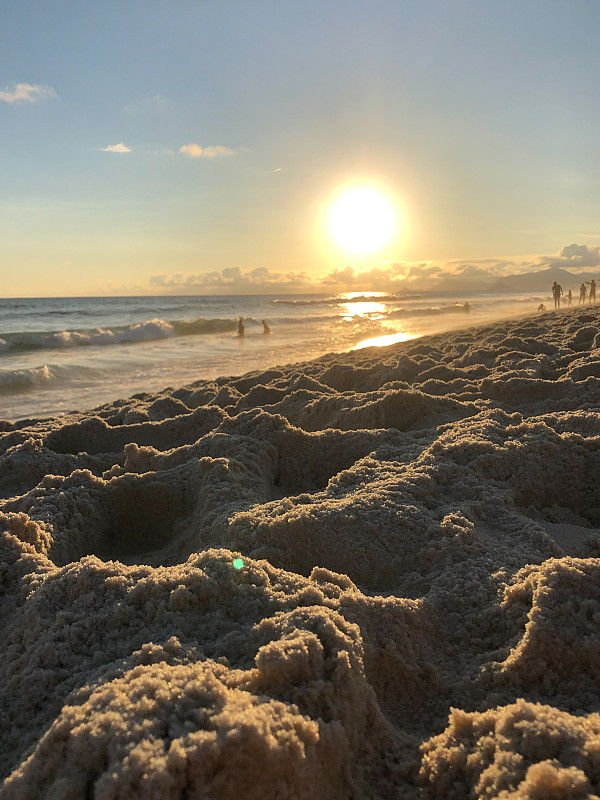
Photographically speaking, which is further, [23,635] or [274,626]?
[23,635]

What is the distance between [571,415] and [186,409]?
365 cm

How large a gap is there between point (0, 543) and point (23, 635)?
0.53 m

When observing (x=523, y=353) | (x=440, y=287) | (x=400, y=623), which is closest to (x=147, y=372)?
(x=523, y=353)

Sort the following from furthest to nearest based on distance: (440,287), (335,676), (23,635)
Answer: (440,287), (23,635), (335,676)

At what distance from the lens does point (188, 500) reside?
2725 millimetres

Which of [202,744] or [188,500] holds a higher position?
[202,744]

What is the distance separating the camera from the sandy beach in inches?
38.3

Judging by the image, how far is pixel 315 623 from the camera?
4.31 feet

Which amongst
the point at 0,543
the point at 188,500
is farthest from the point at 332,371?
the point at 0,543

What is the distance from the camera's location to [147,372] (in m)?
10.5

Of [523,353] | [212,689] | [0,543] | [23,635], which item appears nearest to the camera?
[212,689]

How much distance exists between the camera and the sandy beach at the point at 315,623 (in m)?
0.97

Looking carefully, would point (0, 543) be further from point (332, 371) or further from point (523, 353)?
point (523, 353)

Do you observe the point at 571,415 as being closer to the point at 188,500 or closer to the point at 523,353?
the point at 188,500
